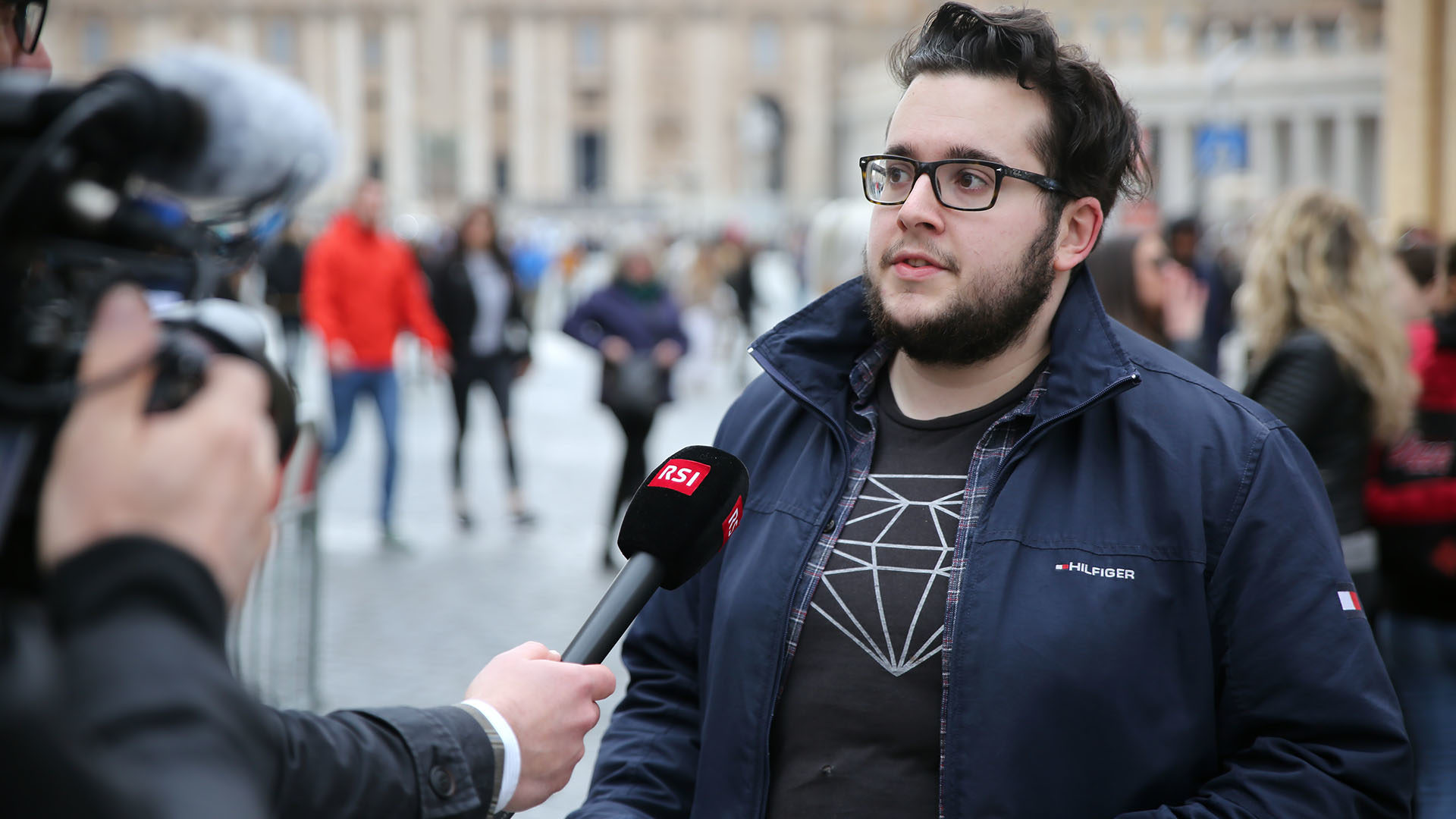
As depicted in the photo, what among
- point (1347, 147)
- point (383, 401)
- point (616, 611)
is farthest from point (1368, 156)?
point (616, 611)

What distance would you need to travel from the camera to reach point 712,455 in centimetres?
190

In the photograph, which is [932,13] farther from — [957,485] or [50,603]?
[50,603]

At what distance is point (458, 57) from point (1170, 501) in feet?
255

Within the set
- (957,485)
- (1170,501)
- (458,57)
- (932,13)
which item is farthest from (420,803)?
(458,57)

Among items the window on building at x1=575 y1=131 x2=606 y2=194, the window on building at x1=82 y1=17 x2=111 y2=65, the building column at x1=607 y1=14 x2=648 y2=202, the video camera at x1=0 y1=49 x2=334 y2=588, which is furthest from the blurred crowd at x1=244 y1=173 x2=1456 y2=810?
the window on building at x1=82 y1=17 x2=111 y2=65

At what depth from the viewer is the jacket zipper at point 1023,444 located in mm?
1808

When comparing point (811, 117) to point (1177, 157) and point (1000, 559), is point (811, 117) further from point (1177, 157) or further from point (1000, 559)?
point (1000, 559)

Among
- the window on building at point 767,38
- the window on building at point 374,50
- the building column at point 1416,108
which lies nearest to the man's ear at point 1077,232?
the building column at point 1416,108

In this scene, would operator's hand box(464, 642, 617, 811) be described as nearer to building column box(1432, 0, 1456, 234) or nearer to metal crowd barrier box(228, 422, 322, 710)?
metal crowd barrier box(228, 422, 322, 710)

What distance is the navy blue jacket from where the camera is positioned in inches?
67.5

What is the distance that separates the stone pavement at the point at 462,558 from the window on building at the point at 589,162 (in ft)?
221

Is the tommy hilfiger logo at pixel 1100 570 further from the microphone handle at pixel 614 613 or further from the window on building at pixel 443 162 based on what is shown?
the window on building at pixel 443 162

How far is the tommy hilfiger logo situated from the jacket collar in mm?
198

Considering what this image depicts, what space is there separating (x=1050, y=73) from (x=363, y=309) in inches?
253
